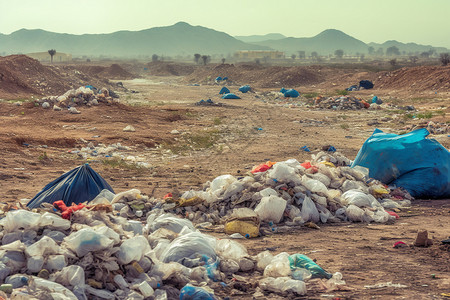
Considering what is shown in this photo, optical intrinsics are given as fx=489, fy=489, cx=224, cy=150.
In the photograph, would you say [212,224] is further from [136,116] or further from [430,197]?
[136,116]

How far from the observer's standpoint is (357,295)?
12.1 ft

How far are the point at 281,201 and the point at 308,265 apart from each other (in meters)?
1.57

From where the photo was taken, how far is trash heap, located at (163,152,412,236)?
5.64 meters

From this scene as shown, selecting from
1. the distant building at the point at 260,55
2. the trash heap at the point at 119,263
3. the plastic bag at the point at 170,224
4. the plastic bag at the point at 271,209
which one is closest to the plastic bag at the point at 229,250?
the trash heap at the point at 119,263

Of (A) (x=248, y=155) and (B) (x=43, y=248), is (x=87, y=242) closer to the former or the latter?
(B) (x=43, y=248)

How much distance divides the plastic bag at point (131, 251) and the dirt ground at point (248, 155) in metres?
0.78

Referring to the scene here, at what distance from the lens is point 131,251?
367 cm

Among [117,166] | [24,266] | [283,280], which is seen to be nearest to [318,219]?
[283,280]

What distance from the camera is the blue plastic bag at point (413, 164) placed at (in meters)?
7.00

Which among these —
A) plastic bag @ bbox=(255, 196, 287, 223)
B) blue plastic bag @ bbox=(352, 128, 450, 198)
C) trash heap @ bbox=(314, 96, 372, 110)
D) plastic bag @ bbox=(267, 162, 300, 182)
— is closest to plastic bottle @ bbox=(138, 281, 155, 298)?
plastic bag @ bbox=(255, 196, 287, 223)

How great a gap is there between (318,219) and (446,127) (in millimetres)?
9336

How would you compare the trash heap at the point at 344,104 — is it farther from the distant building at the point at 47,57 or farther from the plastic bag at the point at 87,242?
the distant building at the point at 47,57

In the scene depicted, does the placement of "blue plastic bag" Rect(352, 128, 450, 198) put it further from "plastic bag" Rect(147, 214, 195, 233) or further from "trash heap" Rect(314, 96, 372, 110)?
"trash heap" Rect(314, 96, 372, 110)

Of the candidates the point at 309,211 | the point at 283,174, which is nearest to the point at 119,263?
the point at 309,211
